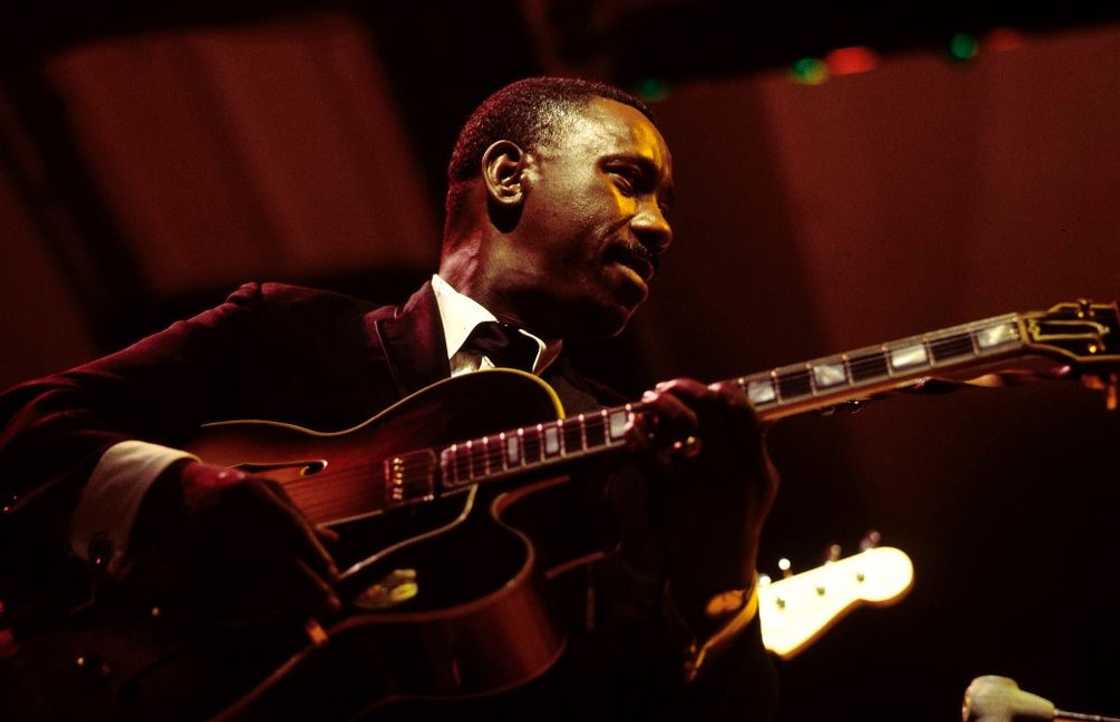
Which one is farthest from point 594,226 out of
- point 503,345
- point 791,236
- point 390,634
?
point 791,236

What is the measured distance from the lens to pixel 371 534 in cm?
191

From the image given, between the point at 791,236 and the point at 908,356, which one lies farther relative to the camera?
the point at 791,236

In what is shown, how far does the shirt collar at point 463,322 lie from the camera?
2523mm

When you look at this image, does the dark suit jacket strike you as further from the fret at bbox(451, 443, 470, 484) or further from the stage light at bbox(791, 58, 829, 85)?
the stage light at bbox(791, 58, 829, 85)

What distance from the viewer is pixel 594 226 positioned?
2.60m

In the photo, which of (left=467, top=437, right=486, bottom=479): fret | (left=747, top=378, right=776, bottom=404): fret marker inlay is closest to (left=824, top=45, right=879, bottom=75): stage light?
(left=747, top=378, right=776, bottom=404): fret marker inlay

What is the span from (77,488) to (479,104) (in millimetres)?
2158

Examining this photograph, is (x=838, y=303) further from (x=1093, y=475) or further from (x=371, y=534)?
(x=371, y=534)

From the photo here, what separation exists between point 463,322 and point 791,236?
2364 millimetres

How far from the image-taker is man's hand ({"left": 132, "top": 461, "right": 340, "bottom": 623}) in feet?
5.68

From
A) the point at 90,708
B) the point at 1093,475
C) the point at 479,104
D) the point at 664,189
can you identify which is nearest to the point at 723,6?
the point at 664,189

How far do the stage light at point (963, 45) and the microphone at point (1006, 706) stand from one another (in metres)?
1.76

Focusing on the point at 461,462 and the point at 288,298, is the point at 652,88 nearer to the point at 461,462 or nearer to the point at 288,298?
the point at 288,298

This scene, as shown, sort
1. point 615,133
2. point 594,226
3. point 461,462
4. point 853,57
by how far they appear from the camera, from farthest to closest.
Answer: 1. point 615,133
2. point 853,57
3. point 594,226
4. point 461,462
